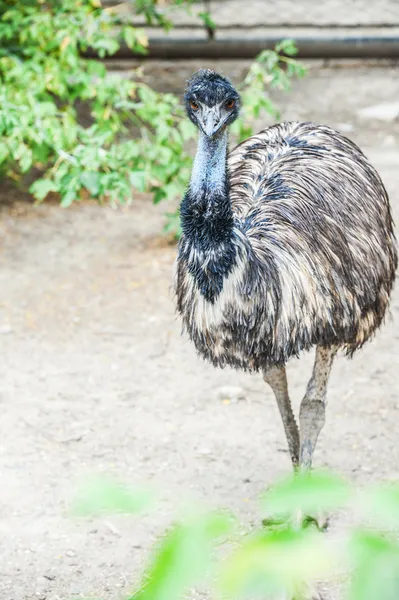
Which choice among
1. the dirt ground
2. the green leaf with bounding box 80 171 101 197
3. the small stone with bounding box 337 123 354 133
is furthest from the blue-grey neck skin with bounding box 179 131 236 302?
the small stone with bounding box 337 123 354 133

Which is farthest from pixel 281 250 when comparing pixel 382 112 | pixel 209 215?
pixel 382 112

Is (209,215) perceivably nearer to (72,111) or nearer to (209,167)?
(209,167)

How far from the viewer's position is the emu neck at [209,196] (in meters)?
2.64

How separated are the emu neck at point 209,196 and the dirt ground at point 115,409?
42.5 inches

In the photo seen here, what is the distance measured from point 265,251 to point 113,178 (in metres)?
1.94

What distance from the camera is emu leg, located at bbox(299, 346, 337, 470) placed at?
10.9ft

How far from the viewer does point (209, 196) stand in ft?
8.65

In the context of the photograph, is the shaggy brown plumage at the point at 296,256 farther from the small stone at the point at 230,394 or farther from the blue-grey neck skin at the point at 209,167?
the small stone at the point at 230,394

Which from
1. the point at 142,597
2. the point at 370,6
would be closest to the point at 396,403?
the point at 142,597

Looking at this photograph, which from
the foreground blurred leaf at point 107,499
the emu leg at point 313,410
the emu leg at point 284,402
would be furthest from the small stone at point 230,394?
the foreground blurred leaf at point 107,499

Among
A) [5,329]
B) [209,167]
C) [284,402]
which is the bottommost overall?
[5,329]

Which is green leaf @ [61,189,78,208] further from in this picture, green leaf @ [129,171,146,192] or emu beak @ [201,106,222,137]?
emu beak @ [201,106,222,137]

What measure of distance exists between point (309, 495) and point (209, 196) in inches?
74.8

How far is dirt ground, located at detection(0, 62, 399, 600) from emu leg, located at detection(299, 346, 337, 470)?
42 centimetres
